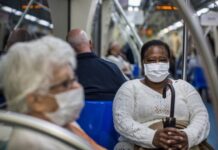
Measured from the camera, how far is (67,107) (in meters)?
1.77

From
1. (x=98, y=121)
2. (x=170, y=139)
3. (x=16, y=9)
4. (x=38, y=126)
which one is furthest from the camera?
(x=16, y=9)

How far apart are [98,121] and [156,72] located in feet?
1.85

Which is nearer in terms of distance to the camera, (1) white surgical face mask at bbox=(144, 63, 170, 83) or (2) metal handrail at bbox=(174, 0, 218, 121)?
(2) metal handrail at bbox=(174, 0, 218, 121)

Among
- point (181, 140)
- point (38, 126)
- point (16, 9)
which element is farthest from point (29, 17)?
point (38, 126)

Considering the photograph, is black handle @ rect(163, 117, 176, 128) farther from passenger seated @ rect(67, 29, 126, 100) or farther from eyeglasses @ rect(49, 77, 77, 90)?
eyeglasses @ rect(49, 77, 77, 90)

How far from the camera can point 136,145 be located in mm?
3146

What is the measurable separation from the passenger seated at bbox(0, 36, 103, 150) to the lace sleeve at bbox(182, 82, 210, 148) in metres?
1.42

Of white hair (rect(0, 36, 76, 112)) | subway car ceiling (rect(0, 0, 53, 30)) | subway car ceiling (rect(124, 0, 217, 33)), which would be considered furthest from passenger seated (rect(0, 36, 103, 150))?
subway car ceiling (rect(0, 0, 53, 30))

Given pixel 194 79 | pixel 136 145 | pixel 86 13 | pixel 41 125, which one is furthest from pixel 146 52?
pixel 194 79

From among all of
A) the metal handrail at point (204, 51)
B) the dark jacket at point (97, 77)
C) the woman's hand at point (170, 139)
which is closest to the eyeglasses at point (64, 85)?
the metal handrail at point (204, 51)

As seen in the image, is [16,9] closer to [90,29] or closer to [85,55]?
[90,29]

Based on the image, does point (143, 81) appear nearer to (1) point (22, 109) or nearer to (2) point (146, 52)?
(2) point (146, 52)

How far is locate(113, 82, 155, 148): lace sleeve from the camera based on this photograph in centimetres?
301

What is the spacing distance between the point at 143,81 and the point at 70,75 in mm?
1575
